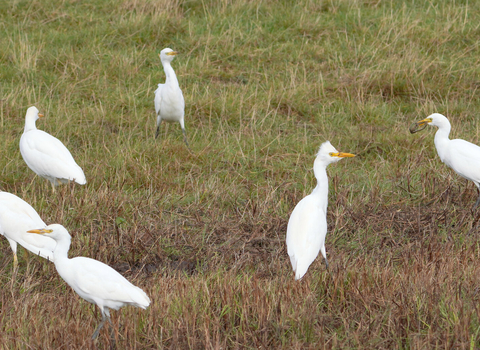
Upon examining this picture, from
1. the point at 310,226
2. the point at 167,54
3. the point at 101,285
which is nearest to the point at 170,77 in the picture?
the point at 167,54

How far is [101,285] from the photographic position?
3232 mm

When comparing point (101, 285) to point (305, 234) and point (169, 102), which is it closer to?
point (305, 234)

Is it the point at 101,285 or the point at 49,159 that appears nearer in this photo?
the point at 101,285

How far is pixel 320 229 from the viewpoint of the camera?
411 centimetres

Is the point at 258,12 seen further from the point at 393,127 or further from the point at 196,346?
the point at 196,346

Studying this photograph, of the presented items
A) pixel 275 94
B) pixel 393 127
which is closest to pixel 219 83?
pixel 275 94

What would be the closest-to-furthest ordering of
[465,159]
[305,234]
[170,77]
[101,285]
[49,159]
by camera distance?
[101,285] → [305,234] → [465,159] → [49,159] → [170,77]

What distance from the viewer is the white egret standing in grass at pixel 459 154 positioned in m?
5.20

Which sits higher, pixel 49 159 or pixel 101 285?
pixel 101 285

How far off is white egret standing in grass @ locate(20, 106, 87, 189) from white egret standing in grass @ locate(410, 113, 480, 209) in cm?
299

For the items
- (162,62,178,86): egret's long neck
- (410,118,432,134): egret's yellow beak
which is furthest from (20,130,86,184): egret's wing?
(410,118,432,134): egret's yellow beak

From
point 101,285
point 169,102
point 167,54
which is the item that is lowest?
point 169,102

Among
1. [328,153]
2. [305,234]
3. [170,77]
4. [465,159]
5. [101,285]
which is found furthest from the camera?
[170,77]

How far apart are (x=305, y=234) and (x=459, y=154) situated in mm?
1966
